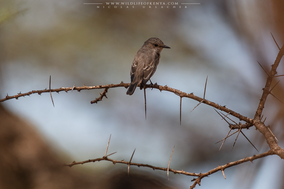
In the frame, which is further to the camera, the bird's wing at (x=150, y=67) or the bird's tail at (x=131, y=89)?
the bird's wing at (x=150, y=67)

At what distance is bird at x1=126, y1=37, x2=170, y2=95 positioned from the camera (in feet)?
15.7

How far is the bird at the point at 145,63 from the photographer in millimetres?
4783

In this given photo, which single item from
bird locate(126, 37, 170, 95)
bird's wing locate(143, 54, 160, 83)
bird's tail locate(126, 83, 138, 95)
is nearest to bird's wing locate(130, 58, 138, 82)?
bird locate(126, 37, 170, 95)

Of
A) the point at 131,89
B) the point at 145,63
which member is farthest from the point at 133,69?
the point at 131,89

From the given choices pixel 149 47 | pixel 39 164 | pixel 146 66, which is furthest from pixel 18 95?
pixel 149 47

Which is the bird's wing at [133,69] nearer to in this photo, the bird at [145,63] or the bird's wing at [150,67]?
the bird at [145,63]

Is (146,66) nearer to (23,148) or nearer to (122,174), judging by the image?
(122,174)

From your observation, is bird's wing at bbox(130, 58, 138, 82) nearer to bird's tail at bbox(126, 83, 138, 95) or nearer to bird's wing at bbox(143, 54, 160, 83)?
bird's wing at bbox(143, 54, 160, 83)

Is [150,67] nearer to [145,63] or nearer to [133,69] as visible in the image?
[145,63]

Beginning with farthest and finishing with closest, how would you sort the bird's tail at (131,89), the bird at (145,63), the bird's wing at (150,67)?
the bird's wing at (150,67)
the bird at (145,63)
the bird's tail at (131,89)

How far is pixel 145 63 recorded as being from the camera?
5496mm

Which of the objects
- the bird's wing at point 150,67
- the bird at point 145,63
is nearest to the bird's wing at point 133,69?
the bird at point 145,63

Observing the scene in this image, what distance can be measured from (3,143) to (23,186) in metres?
0.98

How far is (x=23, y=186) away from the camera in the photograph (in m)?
4.36
